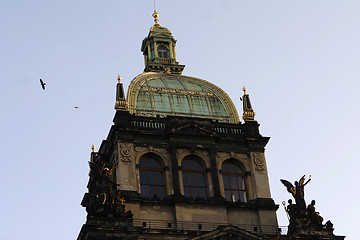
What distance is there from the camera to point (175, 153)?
59.7 meters

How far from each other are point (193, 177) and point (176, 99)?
7213mm

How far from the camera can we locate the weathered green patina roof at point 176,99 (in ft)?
207

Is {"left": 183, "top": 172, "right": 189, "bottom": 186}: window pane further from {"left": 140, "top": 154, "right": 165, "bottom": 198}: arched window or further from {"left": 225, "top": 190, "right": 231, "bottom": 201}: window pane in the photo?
{"left": 225, "top": 190, "right": 231, "bottom": 201}: window pane

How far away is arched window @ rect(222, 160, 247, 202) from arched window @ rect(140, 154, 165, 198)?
4621 mm

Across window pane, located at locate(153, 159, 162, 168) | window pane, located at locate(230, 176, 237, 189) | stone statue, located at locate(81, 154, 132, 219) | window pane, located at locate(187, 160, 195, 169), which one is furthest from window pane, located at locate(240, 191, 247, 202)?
stone statue, located at locate(81, 154, 132, 219)

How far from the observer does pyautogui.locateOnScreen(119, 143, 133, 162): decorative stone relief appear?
58.5 m

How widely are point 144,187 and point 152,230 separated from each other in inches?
196

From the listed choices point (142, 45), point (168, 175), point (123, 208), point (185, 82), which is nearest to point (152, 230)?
point (123, 208)

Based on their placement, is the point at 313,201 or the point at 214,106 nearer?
the point at 313,201

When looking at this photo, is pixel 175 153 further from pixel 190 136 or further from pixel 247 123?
pixel 247 123

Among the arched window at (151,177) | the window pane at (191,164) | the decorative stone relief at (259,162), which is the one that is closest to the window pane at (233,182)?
the decorative stone relief at (259,162)

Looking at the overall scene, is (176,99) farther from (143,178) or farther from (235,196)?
(235,196)

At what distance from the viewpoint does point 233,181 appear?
6062 centimetres

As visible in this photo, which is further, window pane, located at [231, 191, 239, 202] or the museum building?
window pane, located at [231, 191, 239, 202]
